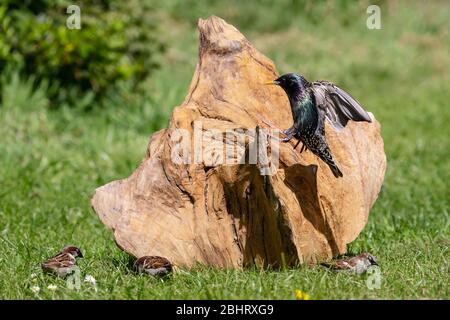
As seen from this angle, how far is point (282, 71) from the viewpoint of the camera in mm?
13961

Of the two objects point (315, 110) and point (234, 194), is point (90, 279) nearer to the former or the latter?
point (234, 194)

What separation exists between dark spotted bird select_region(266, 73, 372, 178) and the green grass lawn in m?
0.67

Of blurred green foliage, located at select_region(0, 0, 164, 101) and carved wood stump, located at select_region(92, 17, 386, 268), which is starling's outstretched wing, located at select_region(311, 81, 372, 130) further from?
blurred green foliage, located at select_region(0, 0, 164, 101)

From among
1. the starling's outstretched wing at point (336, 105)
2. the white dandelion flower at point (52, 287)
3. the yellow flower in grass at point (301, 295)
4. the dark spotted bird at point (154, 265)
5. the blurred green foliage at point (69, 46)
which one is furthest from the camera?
the blurred green foliage at point (69, 46)

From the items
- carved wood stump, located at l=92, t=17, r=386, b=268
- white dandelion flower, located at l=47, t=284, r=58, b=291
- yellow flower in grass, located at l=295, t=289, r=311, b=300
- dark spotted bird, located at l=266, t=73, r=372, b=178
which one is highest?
dark spotted bird, located at l=266, t=73, r=372, b=178

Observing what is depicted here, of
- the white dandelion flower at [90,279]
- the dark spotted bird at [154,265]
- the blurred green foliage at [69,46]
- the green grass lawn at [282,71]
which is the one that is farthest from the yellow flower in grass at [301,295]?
the blurred green foliage at [69,46]

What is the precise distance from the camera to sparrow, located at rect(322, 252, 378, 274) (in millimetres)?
4660

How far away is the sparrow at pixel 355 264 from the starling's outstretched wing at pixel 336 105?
73 centimetres

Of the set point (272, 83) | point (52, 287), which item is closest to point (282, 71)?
point (272, 83)

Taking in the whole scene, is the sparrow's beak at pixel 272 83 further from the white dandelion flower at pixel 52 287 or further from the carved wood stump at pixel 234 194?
the white dandelion flower at pixel 52 287

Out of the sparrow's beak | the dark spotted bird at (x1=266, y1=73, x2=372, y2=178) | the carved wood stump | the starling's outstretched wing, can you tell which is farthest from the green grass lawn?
the sparrow's beak

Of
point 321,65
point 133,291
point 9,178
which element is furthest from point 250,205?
point 321,65

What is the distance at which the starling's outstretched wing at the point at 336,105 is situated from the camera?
4.78 m
